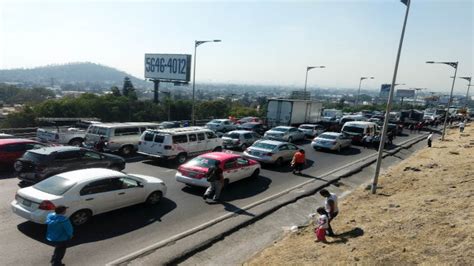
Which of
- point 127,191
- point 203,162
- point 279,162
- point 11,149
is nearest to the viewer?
point 127,191

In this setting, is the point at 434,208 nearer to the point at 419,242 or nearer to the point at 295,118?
the point at 419,242

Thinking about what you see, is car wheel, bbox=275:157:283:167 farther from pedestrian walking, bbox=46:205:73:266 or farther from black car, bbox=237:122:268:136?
pedestrian walking, bbox=46:205:73:266

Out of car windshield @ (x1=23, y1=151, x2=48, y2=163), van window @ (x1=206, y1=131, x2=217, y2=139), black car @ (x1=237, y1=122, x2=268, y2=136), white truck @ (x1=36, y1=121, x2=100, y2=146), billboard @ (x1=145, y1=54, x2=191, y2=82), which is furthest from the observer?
billboard @ (x1=145, y1=54, x2=191, y2=82)

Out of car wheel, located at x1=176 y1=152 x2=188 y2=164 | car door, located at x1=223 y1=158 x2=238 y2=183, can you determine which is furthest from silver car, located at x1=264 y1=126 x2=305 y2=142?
car door, located at x1=223 y1=158 x2=238 y2=183

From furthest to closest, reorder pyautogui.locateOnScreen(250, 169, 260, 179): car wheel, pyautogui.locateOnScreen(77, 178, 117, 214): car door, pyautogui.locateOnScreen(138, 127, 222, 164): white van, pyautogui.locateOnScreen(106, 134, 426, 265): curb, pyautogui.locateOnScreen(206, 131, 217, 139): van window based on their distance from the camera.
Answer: pyautogui.locateOnScreen(206, 131, 217, 139): van window → pyautogui.locateOnScreen(138, 127, 222, 164): white van → pyautogui.locateOnScreen(250, 169, 260, 179): car wheel → pyautogui.locateOnScreen(77, 178, 117, 214): car door → pyautogui.locateOnScreen(106, 134, 426, 265): curb

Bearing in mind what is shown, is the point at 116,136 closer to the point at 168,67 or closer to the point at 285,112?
the point at 285,112

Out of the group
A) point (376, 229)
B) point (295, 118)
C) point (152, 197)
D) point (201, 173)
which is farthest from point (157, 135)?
point (295, 118)

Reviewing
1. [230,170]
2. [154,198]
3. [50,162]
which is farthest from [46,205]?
[230,170]

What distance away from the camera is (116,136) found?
19641 millimetres

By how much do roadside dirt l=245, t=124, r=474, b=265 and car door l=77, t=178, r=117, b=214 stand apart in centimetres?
436

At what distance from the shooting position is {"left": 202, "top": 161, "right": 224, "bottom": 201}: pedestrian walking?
12648 mm

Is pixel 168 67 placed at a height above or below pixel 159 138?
above

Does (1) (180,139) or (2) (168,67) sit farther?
(2) (168,67)

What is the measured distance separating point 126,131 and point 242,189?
28.0 feet
